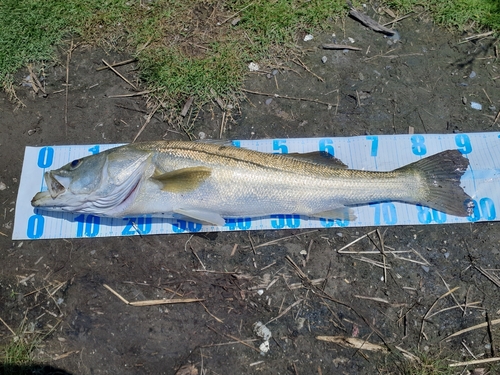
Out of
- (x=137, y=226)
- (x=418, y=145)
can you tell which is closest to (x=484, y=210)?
(x=418, y=145)

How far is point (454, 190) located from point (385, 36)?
85.5 inches

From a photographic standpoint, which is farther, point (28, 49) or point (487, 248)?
point (28, 49)

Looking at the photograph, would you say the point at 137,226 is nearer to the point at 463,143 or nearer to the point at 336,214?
the point at 336,214

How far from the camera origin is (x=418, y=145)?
165 inches

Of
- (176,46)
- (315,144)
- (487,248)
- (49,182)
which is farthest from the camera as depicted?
(176,46)

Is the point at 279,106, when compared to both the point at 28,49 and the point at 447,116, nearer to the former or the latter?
the point at 447,116

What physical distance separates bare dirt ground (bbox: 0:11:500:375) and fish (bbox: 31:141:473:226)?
460mm

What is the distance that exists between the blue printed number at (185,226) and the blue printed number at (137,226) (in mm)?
291

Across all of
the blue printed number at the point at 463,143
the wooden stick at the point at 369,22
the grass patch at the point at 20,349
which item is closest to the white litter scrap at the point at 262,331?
the grass patch at the point at 20,349

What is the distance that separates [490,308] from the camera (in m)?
3.71

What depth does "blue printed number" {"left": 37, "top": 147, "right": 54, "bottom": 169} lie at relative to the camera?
13.8ft

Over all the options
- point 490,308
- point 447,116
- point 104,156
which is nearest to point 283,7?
point 447,116

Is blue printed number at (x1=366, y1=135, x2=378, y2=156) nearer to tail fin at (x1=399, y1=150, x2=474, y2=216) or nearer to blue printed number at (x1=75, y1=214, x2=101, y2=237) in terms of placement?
tail fin at (x1=399, y1=150, x2=474, y2=216)

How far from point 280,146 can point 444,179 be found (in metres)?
1.76
